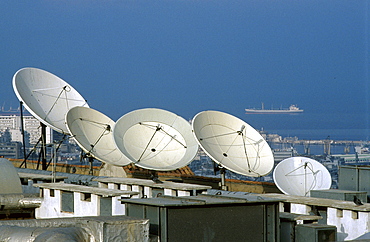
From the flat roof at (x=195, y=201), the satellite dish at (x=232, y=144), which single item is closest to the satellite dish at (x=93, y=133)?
the satellite dish at (x=232, y=144)

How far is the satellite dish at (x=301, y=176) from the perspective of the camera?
28547mm

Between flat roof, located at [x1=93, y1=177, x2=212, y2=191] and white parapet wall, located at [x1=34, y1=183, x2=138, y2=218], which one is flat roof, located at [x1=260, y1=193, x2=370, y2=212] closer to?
flat roof, located at [x1=93, y1=177, x2=212, y2=191]

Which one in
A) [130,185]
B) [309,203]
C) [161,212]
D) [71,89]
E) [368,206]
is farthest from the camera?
[71,89]

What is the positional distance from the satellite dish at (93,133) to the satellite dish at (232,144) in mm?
5091

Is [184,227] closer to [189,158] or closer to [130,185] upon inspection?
[130,185]

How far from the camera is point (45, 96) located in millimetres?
39969

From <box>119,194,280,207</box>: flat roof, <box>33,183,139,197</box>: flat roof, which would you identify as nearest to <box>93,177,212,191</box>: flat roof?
<box>33,183,139,197</box>: flat roof

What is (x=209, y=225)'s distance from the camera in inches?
524

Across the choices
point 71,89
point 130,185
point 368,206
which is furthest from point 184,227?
point 71,89

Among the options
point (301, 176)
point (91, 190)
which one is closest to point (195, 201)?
point (91, 190)

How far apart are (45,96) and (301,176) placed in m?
16.4

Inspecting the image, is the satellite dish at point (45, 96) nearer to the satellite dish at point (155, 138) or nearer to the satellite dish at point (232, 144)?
the satellite dish at point (155, 138)

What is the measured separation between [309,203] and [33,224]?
875cm

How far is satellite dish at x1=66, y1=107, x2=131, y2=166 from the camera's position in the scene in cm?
3512
